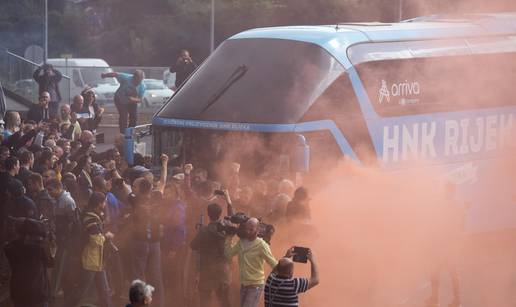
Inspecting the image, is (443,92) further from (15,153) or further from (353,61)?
(15,153)

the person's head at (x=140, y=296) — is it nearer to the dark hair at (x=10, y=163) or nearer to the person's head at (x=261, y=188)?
the dark hair at (x=10, y=163)

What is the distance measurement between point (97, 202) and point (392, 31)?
573cm

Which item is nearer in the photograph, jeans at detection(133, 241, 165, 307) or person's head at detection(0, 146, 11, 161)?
jeans at detection(133, 241, 165, 307)

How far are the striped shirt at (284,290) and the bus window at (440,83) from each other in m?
5.31

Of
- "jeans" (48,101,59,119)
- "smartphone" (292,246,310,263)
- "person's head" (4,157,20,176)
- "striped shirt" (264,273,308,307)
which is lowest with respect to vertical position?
"striped shirt" (264,273,308,307)

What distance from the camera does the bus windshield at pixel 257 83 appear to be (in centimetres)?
1348

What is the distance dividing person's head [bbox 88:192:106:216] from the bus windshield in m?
2.98

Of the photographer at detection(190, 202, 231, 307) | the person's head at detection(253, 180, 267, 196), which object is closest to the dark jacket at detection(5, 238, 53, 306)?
the photographer at detection(190, 202, 231, 307)

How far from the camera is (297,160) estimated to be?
12.9m

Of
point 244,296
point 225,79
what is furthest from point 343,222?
point 244,296

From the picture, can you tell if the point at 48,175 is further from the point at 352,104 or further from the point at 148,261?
the point at 352,104

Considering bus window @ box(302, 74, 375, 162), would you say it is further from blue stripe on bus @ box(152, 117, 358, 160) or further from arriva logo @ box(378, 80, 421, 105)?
arriva logo @ box(378, 80, 421, 105)

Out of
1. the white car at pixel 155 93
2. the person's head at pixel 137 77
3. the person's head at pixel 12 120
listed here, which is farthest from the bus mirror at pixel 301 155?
the white car at pixel 155 93

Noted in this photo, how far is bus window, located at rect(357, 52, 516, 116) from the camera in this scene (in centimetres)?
1420
